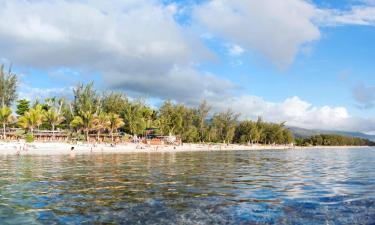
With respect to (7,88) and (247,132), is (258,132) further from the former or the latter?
(7,88)

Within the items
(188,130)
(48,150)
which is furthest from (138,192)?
(188,130)

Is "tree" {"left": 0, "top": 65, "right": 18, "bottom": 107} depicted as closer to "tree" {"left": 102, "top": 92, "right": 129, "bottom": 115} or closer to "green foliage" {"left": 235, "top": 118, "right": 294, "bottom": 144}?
"tree" {"left": 102, "top": 92, "right": 129, "bottom": 115}

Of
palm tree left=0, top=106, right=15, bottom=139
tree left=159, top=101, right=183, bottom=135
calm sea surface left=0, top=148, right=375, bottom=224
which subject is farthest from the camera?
tree left=159, top=101, right=183, bottom=135

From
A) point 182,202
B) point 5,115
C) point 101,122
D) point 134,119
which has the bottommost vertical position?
point 182,202

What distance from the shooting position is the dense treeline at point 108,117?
92500 mm

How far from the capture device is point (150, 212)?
13.3 m

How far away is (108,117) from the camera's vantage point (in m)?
98.8

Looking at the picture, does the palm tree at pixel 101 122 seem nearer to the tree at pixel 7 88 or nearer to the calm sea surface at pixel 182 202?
the tree at pixel 7 88

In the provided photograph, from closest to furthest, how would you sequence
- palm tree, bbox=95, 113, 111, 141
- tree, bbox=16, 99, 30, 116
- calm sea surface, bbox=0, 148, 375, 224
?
1. calm sea surface, bbox=0, 148, 375, 224
2. palm tree, bbox=95, 113, 111, 141
3. tree, bbox=16, 99, 30, 116

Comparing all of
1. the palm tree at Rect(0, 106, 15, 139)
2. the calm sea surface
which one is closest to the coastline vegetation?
the palm tree at Rect(0, 106, 15, 139)

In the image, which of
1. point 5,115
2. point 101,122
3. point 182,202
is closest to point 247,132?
point 101,122

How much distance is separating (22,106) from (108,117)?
29.1 metres

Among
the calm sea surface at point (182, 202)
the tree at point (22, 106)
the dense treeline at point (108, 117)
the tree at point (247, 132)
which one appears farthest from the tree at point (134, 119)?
the calm sea surface at point (182, 202)

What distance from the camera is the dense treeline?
303ft
